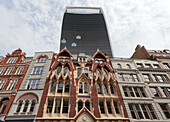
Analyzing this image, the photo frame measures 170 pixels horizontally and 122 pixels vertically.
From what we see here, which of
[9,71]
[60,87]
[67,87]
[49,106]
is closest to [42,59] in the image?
[9,71]

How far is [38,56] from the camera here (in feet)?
91.5

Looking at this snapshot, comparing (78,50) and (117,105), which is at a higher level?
(78,50)

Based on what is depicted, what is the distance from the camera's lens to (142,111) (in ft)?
63.7

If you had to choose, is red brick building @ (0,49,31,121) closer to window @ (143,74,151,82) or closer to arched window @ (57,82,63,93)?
arched window @ (57,82,63,93)

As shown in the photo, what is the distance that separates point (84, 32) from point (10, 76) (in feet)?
233

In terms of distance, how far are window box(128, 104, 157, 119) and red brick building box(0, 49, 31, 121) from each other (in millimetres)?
24239

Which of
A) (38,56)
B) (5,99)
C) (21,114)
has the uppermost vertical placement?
(38,56)

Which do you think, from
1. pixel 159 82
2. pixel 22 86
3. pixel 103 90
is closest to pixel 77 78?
pixel 103 90

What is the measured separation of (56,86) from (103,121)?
11.8 meters

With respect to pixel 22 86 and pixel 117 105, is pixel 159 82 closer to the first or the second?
pixel 117 105

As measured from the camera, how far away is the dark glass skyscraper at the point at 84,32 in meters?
77.1

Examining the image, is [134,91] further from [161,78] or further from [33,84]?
[33,84]

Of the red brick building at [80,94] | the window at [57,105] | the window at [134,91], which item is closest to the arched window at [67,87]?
the red brick building at [80,94]

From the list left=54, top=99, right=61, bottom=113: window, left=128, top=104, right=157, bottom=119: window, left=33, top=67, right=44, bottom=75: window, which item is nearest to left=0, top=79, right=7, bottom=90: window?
left=33, top=67, right=44, bottom=75: window
